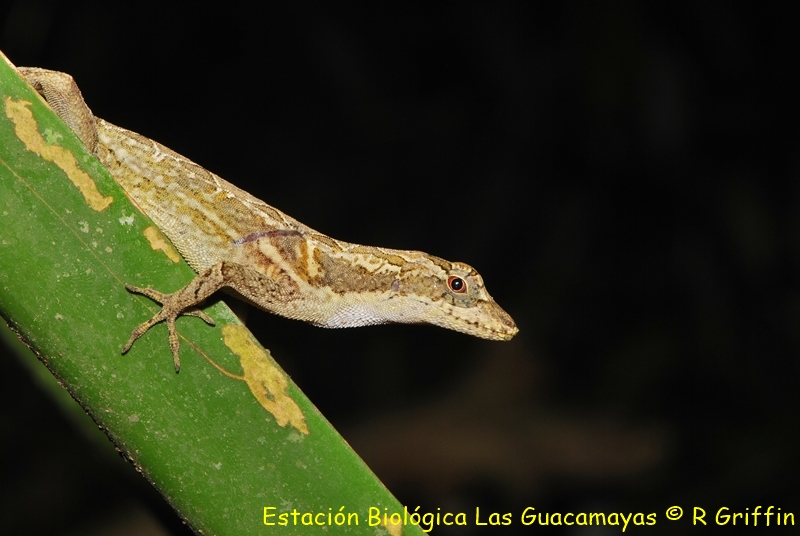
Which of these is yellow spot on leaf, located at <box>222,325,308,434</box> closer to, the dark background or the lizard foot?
the lizard foot

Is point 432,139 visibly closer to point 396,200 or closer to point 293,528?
point 396,200

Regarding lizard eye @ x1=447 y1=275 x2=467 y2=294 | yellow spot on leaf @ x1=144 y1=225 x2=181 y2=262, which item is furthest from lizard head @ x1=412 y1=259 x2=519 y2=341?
yellow spot on leaf @ x1=144 y1=225 x2=181 y2=262

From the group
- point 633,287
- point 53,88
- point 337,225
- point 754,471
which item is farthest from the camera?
point 337,225

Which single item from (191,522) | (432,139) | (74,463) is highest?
(432,139)

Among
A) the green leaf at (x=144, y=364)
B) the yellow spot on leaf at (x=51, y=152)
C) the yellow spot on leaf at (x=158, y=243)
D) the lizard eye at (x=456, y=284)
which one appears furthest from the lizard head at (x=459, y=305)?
the yellow spot on leaf at (x=51, y=152)

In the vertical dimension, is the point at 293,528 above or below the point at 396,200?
below

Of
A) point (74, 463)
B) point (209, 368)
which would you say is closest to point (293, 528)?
point (209, 368)
